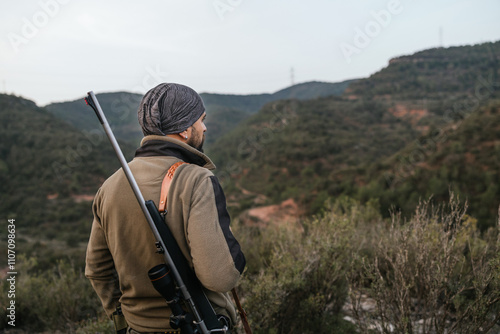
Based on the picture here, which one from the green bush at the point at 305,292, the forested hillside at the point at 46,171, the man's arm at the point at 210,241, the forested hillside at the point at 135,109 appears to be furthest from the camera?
the forested hillside at the point at 135,109

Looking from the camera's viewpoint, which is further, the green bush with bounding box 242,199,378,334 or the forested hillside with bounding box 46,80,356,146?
the forested hillside with bounding box 46,80,356,146

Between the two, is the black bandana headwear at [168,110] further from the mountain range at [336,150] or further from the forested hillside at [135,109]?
the forested hillside at [135,109]

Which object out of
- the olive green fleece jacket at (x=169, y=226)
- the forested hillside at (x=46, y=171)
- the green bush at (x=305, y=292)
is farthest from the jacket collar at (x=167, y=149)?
the forested hillside at (x=46, y=171)

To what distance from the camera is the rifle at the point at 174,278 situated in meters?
1.15

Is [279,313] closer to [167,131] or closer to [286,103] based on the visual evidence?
[167,131]

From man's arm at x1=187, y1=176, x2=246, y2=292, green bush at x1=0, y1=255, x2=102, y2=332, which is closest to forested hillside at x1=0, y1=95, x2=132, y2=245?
green bush at x1=0, y1=255, x2=102, y2=332

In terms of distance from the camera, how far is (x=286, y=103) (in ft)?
162

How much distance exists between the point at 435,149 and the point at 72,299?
20.2 m

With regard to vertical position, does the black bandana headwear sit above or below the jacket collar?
above

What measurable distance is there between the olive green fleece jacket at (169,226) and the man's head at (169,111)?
0.07 metres

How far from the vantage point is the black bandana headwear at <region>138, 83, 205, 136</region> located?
4.28 ft

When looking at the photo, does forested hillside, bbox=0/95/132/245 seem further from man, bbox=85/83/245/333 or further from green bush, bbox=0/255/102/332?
man, bbox=85/83/245/333

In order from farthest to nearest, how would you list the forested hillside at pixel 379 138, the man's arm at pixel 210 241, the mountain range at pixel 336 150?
the mountain range at pixel 336 150 < the forested hillside at pixel 379 138 < the man's arm at pixel 210 241

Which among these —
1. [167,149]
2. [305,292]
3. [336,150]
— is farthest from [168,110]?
[336,150]
